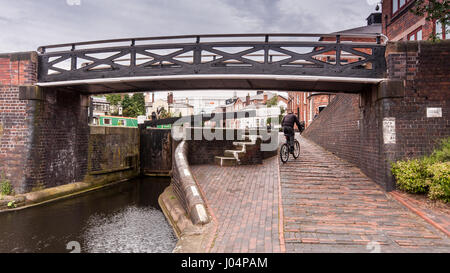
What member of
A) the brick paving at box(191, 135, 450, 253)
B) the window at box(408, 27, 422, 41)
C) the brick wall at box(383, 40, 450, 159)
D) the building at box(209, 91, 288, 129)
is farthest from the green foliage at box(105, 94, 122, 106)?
the brick wall at box(383, 40, 450, 159)

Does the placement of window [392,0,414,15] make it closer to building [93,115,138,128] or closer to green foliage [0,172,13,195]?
green foliage [0,172,13,195]

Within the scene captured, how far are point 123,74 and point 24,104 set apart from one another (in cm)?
374

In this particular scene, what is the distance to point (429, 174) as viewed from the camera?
6781mm

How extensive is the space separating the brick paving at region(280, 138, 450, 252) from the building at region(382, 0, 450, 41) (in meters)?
8.00

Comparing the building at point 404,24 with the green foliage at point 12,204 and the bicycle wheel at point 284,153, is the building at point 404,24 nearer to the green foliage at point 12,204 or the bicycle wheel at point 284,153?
the bicycle wheel at point 284,153

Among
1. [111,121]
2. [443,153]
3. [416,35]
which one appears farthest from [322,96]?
[111,121]

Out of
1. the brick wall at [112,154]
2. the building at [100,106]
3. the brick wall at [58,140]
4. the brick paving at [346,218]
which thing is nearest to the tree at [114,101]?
the building at [100,106]

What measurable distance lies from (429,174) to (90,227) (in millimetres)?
9076

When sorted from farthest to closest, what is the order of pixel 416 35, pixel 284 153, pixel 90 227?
1. pixel 416 35
2. pixel 284 153
3. pixel 90 227

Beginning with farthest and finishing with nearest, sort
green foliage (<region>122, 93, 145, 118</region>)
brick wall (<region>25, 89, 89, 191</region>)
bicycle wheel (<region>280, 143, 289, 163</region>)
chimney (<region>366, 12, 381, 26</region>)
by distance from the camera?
green foliage (<region>122, 93, 145, 118</region>) < chimney (<region>366, 12, 381, 26</region>) < bicycle wheel (<region>280, 143, 289, 163</region>) < brick wall (<region>25, 89, 89, 191</region>)

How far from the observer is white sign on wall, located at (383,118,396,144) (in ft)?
25.2

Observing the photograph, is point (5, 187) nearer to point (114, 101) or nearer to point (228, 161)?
point (228, 161)

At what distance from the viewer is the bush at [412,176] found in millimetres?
6906

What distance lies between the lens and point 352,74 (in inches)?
324
